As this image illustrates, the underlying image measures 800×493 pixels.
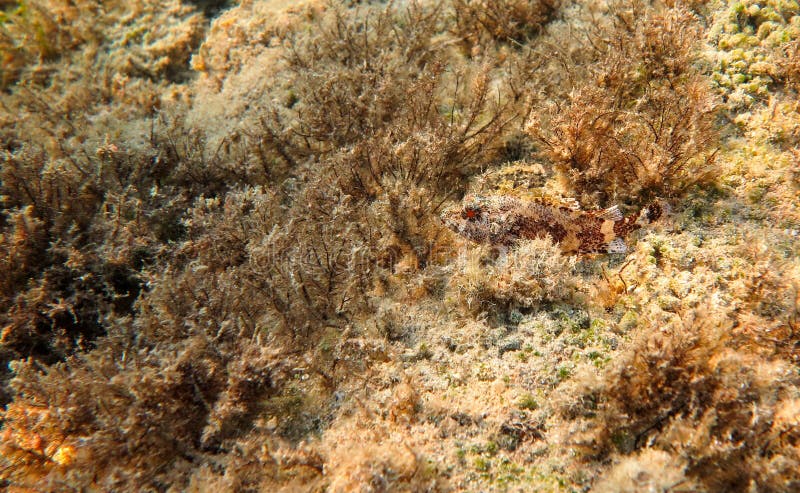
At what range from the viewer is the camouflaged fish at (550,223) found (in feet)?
9.98

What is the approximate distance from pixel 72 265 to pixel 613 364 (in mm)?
4246

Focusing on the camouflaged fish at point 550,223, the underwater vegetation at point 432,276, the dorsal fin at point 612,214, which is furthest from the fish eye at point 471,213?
the dorsal fin at point 612,214

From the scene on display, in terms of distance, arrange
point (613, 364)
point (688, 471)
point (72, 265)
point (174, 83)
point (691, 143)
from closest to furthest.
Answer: point (688, 471), point (613, 364), point (691, 143), point (72, 265), point (174, 83)

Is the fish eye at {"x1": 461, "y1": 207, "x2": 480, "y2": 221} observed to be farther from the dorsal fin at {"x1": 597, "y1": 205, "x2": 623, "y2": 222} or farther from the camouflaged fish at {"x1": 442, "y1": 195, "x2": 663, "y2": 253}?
the dorsal fin at {"x1": 597, "y1": 205, "x2": 623, "y2": 222}

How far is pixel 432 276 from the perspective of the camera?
3.11m

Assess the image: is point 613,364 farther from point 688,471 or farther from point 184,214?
point 184,214

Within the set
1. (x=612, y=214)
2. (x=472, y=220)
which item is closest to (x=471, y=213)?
(x=472, y=220)

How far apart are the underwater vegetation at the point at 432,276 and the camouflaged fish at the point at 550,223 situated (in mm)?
94

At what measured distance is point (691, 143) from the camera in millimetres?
2953

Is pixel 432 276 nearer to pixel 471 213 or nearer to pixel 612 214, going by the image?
pixel 471 213

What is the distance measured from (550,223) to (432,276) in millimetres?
1012

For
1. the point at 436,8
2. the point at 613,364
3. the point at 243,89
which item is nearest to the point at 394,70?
the point at 436,8

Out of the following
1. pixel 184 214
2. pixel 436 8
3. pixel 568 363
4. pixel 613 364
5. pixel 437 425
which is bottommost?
pixel 437 425

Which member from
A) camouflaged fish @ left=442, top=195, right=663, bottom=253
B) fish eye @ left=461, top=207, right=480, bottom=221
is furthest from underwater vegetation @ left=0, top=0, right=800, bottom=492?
fish eye @ left=461, top=207, right=480, bottom=221
